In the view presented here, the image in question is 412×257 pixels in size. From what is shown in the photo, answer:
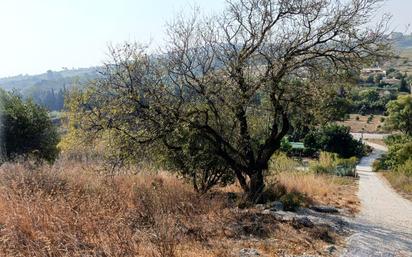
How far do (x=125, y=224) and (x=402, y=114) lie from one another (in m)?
62.0

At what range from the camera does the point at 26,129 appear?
2339 centimetres

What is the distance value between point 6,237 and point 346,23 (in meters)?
8.92

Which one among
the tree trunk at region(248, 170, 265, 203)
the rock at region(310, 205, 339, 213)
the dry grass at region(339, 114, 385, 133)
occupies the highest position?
the tree trunk at region(248, 170, 265, 203)

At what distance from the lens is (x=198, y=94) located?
10781mm

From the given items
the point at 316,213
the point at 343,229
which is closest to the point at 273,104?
the point at 316,213

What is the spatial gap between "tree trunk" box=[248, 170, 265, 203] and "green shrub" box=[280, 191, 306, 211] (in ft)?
2.03

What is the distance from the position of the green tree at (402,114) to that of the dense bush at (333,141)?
12.9 m

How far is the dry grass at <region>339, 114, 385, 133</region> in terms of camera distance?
77037 millimetres

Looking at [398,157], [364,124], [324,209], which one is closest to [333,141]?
[398,157]

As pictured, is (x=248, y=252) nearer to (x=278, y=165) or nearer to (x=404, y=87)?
(x=278, y=165)

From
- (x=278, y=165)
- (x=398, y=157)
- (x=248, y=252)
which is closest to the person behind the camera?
(x=248, y=252)

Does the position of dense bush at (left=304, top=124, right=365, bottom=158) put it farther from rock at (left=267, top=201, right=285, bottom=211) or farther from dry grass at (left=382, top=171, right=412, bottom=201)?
rock at (left=267, top=201, right=285, bottom=211)

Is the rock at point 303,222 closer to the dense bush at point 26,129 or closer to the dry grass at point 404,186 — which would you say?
the dry grass at point 404,186

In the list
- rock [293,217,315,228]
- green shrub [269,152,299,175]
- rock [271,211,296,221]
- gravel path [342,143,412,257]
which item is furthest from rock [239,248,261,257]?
green shrub [269,152,299,175]
